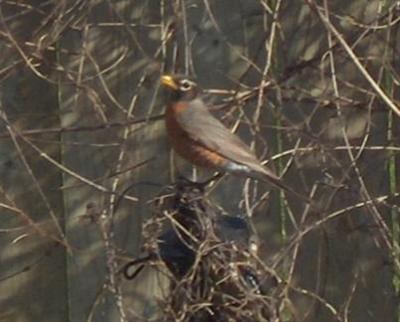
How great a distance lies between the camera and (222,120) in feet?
14.8

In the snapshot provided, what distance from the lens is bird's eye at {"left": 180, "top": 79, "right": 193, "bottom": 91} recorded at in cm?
435

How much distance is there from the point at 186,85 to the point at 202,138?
0.57 ft

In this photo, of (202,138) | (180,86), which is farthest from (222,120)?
(180,86)

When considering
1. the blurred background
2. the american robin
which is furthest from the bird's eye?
the blurred background

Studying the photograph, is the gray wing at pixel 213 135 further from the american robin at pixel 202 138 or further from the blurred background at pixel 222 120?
the blurred background at pixel 222 120

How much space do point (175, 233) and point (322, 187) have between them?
1006 millimetres

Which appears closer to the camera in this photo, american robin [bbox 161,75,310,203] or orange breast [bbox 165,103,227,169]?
american robin [bbox 161,75,310,203]

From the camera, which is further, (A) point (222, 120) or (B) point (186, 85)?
(A) point (222, 120)

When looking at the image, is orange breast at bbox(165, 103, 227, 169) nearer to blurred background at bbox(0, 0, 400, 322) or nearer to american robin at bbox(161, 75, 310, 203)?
american robin at bbox(161, 75, 310, 203)

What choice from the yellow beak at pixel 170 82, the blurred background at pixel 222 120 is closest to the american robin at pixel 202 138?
the yellow beak at pixel 170 82

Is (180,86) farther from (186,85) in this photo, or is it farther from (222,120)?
(222,120)

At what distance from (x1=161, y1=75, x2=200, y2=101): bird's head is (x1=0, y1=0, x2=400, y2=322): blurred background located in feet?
0.36

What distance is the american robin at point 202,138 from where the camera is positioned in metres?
4.29

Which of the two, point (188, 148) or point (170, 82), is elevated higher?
point (170, 82)
